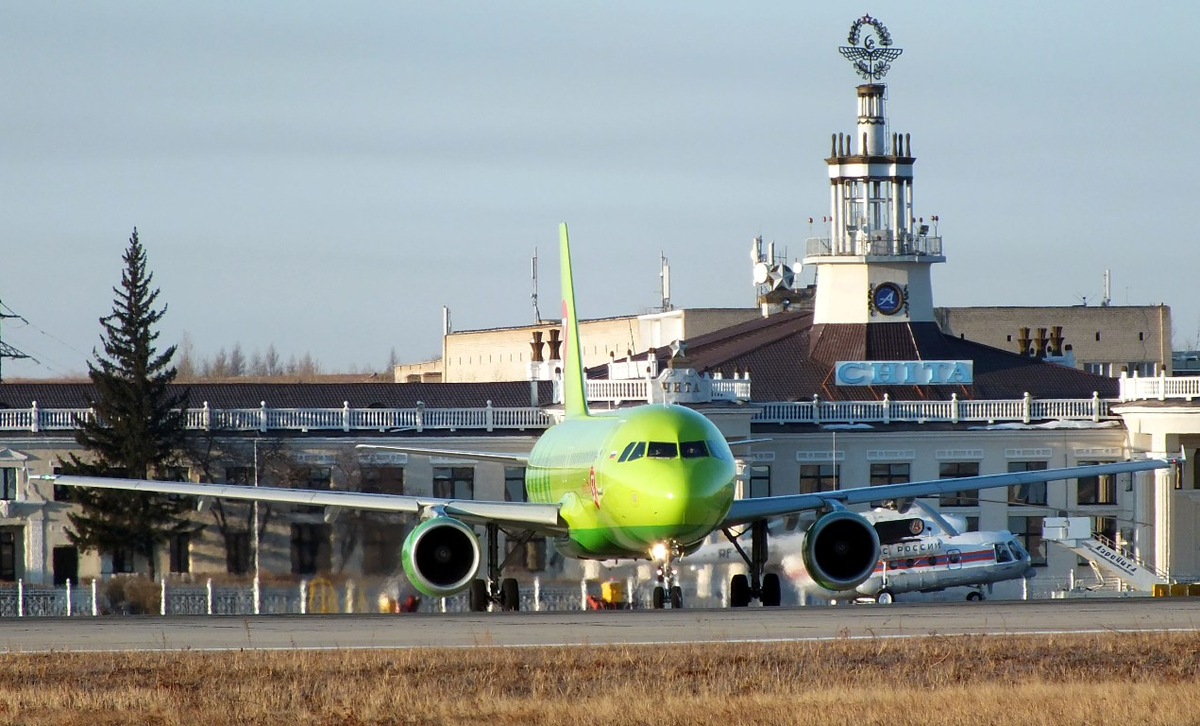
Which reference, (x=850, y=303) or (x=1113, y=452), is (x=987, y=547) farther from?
(x=850, y=303)

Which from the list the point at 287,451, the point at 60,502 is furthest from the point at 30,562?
the point at 287,451

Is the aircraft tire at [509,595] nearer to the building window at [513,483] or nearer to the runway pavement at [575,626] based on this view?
the runway pavement at [575,626]

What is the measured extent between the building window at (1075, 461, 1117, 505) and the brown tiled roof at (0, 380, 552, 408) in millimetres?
20975

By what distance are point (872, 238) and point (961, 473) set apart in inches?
478

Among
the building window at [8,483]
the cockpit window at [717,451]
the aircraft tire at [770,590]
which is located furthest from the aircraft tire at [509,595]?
the building window at [8,483]

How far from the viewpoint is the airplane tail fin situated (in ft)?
165

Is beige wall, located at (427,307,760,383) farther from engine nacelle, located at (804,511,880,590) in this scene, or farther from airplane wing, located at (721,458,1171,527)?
engine nacelle, located at (804,511,880,590)

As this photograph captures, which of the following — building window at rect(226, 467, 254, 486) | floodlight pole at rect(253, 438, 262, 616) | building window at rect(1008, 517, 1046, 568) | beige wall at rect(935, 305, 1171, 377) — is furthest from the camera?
beige wall at rect(935, 305, 1171, 377)

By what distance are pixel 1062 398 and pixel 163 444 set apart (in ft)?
113

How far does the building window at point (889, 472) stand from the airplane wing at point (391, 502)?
40.0m

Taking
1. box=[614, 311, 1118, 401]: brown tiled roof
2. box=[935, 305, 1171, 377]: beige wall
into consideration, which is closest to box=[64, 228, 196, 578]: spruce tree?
box=[614, 311, 1118, 401]: brown tiled roof

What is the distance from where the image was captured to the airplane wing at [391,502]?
4334cm

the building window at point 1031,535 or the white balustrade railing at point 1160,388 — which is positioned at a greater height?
the white balustrade railing at point 1160,388

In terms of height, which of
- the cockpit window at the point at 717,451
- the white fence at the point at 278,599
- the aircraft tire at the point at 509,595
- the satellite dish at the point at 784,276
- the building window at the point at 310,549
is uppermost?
the satellite dish at the point at 784,276
